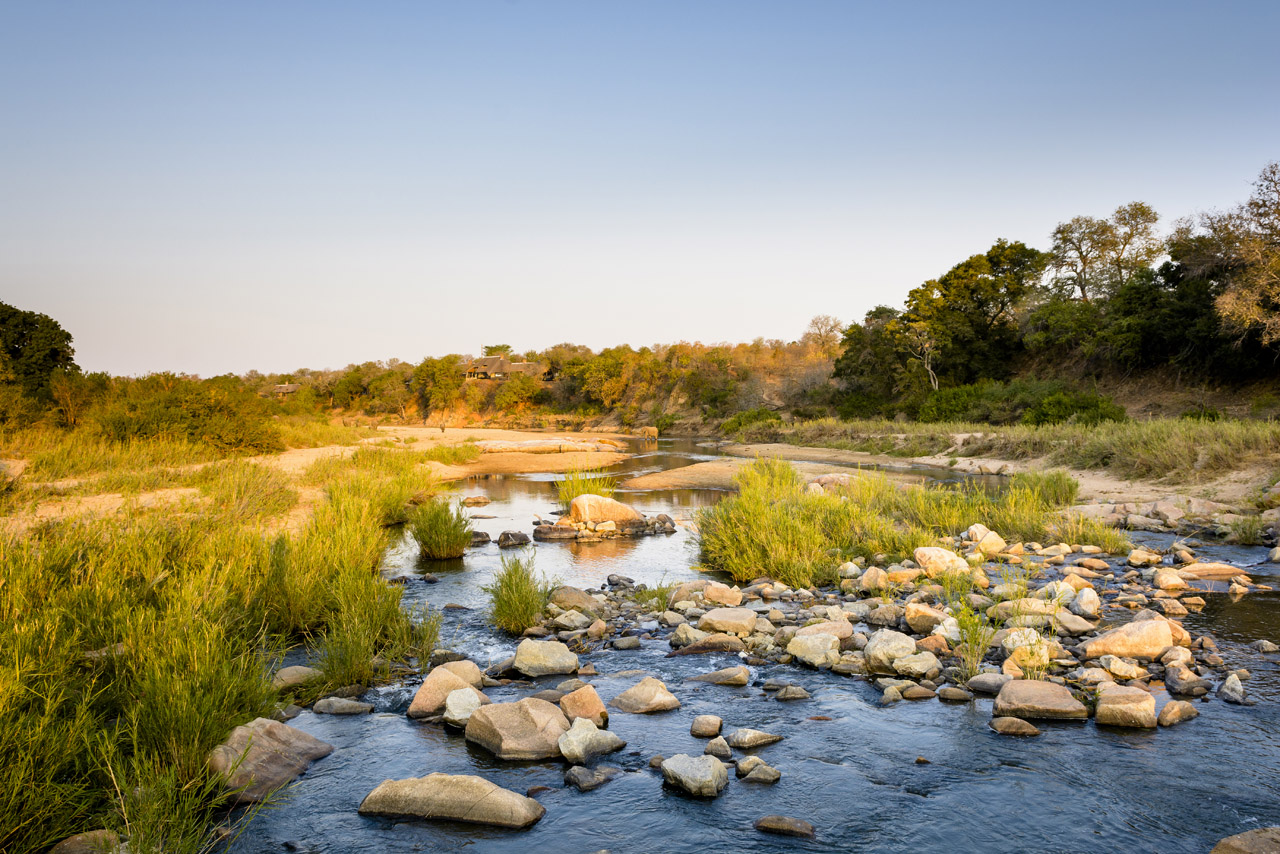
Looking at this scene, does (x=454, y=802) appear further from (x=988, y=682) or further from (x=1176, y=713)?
(x=1176, y=713)

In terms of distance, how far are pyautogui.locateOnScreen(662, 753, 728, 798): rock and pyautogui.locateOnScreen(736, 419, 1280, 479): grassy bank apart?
17.8 metres

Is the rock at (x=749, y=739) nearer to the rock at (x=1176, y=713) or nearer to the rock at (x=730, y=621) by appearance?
the rock at (x=730, y=621)

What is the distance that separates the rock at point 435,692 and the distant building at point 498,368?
8707 cm

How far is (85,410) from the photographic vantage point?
22469 millimetres

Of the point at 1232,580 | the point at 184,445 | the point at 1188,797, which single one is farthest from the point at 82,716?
the point at 184,445

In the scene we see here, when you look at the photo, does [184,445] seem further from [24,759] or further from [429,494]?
[24,759]

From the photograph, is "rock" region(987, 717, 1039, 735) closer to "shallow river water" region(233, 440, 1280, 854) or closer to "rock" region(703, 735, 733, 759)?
"shallow river water" region(233, 440, 1280, 854)

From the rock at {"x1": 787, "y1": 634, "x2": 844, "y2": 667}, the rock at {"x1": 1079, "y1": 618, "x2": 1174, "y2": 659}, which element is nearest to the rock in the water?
the rock at {"x1": 787, "y1": 634, "x2": 844, "y2": 667}

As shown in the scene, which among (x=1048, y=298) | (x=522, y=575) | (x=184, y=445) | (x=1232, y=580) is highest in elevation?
(x=1048, y=298)

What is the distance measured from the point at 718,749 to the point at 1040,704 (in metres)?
2.66

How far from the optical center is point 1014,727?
534cm

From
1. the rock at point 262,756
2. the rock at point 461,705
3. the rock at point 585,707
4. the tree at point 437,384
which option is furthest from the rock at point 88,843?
the tree at point 437,384

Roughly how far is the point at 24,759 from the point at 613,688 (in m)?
4.23

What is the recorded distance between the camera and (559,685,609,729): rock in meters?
5.62
